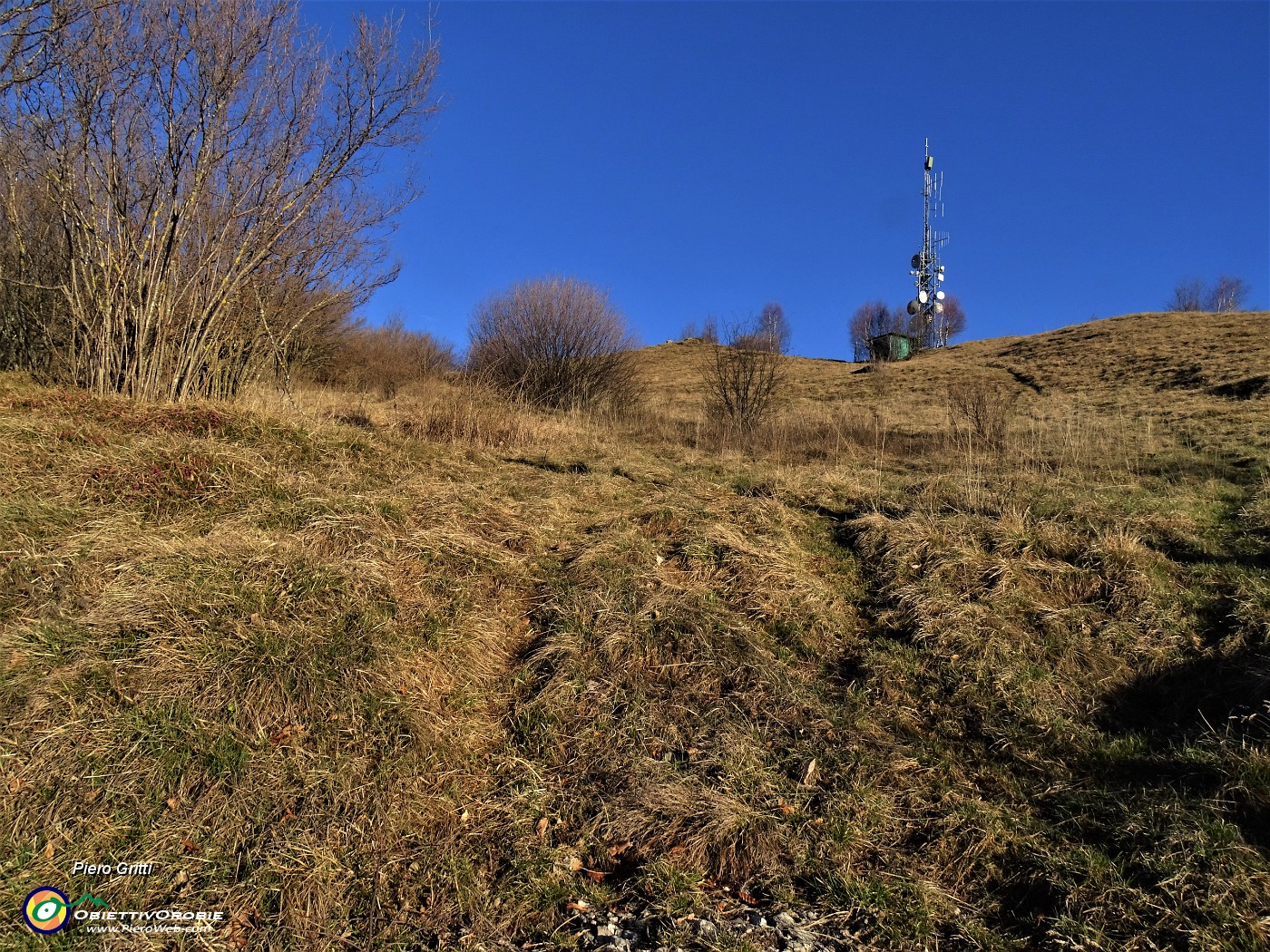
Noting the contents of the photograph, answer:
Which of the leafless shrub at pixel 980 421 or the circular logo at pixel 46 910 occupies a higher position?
the leafless shrub at pixel 980 421

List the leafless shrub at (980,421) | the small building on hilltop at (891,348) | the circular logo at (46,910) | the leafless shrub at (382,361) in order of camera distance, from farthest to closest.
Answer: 1. the small building on hilltop at (891,348)
2. the leafless shrub at (382,361)
3. the leafless shrub at (980,421)
4. the circular logo at (46,910)

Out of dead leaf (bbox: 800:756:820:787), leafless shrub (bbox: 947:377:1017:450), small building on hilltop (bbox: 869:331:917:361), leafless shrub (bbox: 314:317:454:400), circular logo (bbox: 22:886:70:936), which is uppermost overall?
small building on hilltop (bbox: 869:331:917:361)

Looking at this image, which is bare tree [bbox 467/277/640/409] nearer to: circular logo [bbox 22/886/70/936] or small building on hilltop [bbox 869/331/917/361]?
circular logo [bbox 22/886/70/936]

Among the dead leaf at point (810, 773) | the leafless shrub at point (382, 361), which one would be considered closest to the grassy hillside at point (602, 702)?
the dead leaf at point (810, 773)

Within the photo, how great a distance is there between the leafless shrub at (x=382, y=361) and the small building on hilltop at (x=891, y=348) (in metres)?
24.7

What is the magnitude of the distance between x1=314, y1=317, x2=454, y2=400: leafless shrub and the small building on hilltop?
24690 millimetres

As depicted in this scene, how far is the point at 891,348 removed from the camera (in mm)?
34500

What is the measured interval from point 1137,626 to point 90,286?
10151 mm

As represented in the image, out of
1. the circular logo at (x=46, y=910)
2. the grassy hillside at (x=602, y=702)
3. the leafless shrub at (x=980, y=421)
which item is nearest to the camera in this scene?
the circular logo at (x=46, y=910)

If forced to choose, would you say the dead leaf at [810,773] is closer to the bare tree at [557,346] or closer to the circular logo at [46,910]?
the circular logo at [46,910]

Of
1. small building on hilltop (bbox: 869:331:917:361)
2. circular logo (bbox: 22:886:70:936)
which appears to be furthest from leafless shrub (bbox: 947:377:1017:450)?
small building on hilltop (bbox: 869:331:917:361)

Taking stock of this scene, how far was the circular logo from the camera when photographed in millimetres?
2094

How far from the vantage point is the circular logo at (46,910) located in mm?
2094

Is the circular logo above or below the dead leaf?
below
